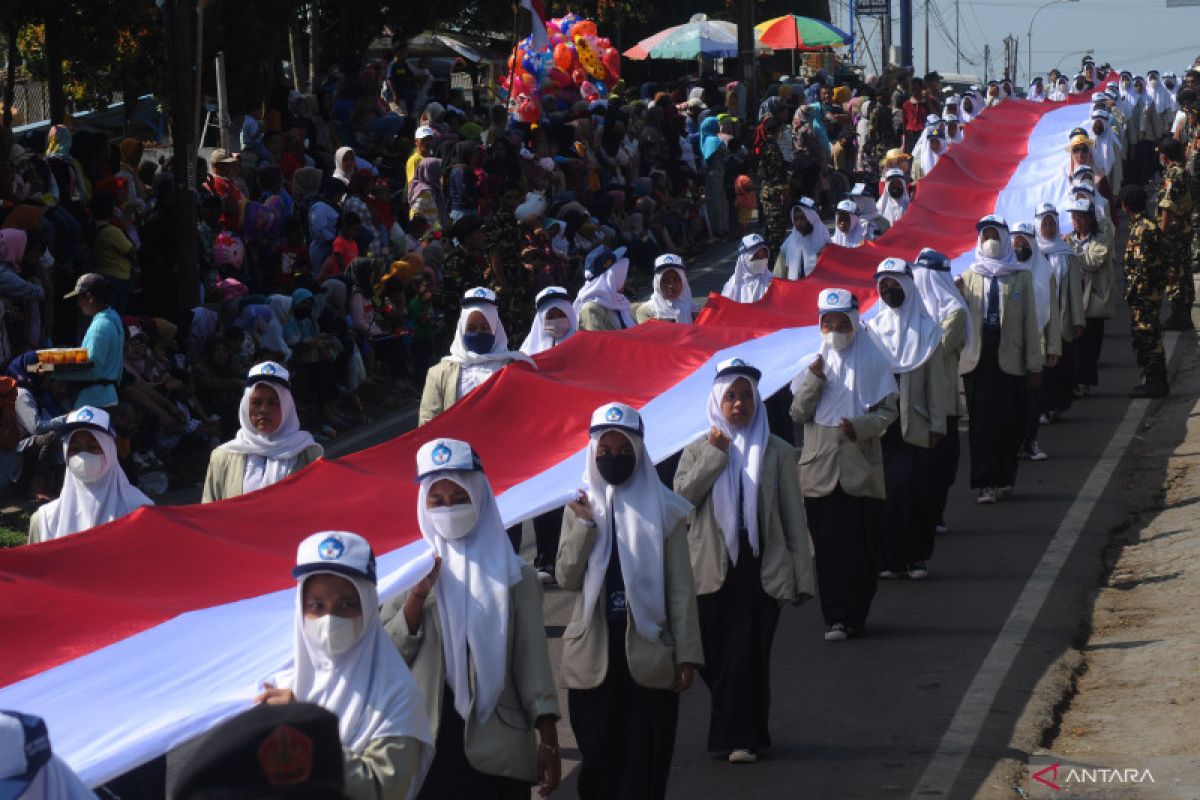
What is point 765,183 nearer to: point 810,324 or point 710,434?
point 810,324

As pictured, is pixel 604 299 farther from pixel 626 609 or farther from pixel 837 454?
pixel 626 609

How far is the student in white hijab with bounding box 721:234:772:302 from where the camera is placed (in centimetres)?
1570

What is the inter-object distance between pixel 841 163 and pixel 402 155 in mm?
11162

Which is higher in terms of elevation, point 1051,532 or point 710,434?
point 710,434

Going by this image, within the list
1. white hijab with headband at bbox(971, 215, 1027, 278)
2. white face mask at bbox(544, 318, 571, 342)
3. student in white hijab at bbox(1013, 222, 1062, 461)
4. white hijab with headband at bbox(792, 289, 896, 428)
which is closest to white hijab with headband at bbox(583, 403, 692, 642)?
white hijab with headband at bbox(792, 289, 896, 428)

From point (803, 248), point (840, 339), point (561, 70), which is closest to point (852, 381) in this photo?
point (840, 339)

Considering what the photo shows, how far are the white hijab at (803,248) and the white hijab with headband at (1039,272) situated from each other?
9.83 feet

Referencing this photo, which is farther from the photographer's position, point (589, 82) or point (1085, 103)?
→ point (1085, 103)

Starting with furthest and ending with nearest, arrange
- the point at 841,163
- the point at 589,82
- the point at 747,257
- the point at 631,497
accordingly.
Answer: the point at 841,163, the point at 589,82, the point at 747,257, the point at 631,497

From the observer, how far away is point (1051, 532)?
12.2 m

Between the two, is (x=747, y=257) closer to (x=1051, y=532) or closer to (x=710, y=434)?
(x=1051, y=532)

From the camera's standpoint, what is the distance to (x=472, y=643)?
5.91 meters

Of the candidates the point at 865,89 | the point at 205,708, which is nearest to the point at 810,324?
the point at 205,708

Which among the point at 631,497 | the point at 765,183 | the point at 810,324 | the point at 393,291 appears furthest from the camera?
the point at 765,183
